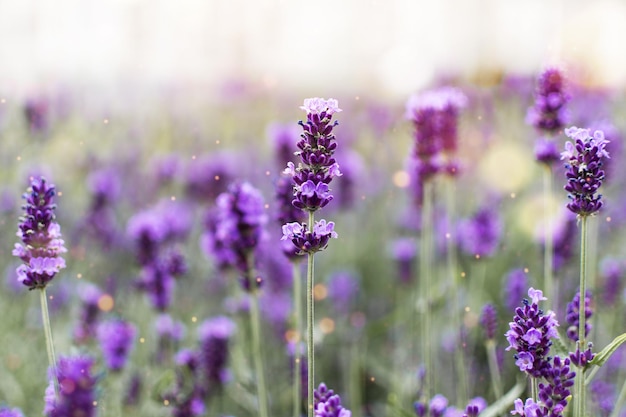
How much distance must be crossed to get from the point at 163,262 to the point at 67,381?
156 centimetres

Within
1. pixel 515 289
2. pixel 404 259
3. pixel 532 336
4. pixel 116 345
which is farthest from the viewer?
pixel 404 259

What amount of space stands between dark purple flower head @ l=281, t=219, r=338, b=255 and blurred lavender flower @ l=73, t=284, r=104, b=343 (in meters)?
1.59

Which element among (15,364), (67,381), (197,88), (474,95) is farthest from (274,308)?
(197,88)

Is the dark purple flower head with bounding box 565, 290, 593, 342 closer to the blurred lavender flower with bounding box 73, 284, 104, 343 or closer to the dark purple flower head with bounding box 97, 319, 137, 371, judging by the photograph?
the dark purple flower head with bounding box 97, 319, 137, 371

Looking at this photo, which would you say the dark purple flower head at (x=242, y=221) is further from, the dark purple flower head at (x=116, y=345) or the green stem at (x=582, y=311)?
the green stem at (x=582, y=311)

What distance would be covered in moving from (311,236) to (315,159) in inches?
6.0

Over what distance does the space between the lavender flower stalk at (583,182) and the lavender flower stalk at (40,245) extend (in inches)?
42.7

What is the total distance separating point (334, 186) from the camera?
4453 mm

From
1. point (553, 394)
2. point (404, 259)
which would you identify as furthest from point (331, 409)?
point (404, 259)

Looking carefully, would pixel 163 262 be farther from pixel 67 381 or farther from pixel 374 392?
pixel 67 381

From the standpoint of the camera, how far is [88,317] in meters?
2.98

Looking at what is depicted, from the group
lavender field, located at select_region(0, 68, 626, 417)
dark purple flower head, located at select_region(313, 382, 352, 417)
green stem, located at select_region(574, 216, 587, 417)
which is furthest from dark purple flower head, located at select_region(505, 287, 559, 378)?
dark purple flower head, located at select_region(313, 382, 352, 417)

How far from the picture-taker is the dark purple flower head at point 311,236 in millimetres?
1560

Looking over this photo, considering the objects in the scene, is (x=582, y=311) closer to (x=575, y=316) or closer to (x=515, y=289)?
(x=575, y=316)
